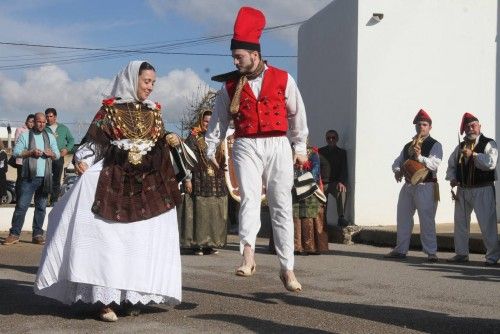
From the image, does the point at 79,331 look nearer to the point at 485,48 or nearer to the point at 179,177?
the point at 179,177

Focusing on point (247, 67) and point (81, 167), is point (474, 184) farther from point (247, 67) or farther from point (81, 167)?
point (81, 167)

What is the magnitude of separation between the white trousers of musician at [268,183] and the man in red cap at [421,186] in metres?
4.43

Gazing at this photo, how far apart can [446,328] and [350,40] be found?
9.77m

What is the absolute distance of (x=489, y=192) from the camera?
10.7 m

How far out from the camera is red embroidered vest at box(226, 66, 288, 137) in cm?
671

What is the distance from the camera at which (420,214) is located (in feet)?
36.9

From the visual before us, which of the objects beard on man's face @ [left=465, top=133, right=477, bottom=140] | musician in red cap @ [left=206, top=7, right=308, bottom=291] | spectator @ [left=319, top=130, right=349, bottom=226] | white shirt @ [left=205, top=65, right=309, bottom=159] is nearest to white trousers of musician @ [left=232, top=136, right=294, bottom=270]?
musician in red cap @ [left=206, top=7, right=308, bottom=291]

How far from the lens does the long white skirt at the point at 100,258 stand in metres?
5.81

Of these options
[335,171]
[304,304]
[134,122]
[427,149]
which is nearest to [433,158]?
[427,149]

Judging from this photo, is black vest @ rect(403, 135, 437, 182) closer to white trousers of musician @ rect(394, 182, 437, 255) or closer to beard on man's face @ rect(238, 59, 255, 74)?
white trousers of musician @ rect(394, 182, 437, 255)

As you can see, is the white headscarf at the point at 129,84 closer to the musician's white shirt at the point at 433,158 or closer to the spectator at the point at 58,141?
the musician's white shirt at the point at 433,158

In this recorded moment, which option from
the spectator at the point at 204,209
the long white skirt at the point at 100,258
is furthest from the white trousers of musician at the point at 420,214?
the long white skirt at the point at 100,258

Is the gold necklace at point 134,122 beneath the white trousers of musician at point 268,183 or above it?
above

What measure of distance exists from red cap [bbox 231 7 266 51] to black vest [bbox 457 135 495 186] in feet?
15.7
